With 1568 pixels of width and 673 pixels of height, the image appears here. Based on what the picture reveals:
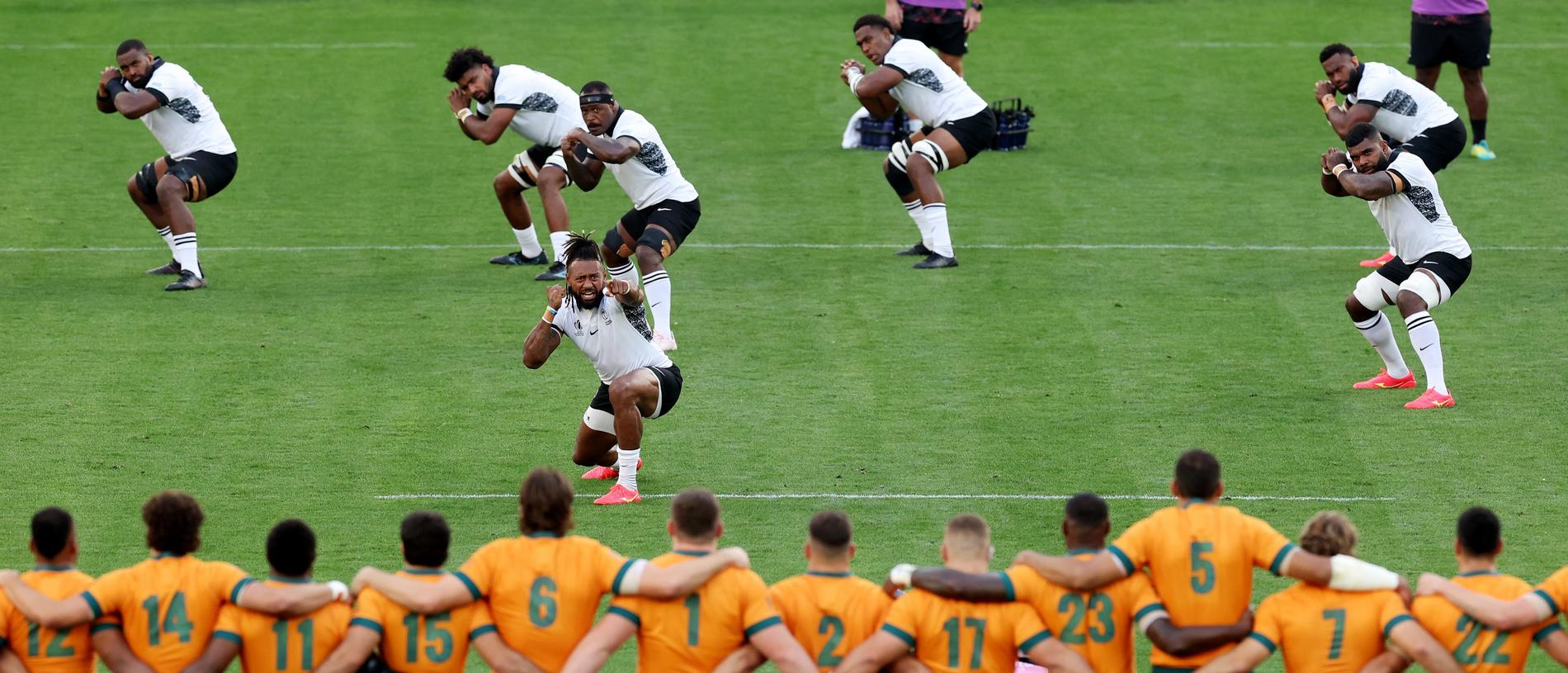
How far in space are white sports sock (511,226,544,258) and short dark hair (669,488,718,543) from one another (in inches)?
322

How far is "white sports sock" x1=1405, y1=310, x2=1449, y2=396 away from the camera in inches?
419

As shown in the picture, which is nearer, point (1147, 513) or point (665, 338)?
point (1147, 513)

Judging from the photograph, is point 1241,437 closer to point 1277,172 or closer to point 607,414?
point 607,414

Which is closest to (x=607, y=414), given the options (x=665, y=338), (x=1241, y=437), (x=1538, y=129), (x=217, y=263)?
(x=665, y=338)

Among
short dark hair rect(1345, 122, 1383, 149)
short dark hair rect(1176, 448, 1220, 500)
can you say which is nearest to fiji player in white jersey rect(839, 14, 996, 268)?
short dark hair rect(1345, 122, 1383, 149)

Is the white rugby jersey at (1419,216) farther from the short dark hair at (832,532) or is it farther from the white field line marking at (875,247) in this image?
the short dark hair at (832,532)

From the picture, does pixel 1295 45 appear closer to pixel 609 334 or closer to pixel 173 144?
pixel 173 144

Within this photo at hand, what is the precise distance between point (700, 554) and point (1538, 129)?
48.2 feet

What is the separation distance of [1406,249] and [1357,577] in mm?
5325

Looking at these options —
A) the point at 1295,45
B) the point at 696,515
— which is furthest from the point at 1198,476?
the point at 1295,45

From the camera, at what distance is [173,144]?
1391cm

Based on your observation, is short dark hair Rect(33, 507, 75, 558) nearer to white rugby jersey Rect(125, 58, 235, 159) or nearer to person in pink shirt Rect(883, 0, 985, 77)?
white rugby jersey Rect(125, 58, 235, 159)

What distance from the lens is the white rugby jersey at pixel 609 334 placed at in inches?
366

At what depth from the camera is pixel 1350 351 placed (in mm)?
11891
